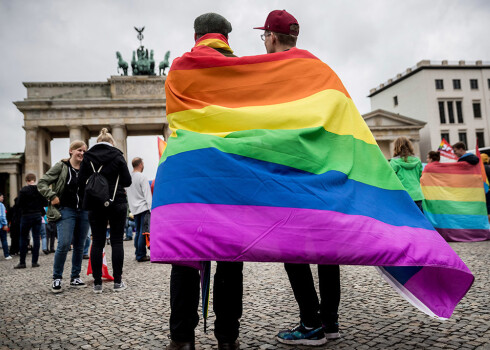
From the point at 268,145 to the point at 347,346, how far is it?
137 cm

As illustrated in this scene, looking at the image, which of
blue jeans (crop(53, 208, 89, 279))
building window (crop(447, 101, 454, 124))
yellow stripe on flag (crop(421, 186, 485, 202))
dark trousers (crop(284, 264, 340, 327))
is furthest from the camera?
building window (crop(447, 101, 454, 124))

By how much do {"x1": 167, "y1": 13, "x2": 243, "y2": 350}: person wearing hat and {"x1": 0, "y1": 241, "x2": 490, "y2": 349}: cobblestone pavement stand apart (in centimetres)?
29

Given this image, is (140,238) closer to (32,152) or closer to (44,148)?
(32,152)

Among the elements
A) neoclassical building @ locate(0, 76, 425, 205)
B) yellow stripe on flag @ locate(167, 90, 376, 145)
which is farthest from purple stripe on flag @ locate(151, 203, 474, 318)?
neoclassical building @ locate(0, 76, 425, 205)

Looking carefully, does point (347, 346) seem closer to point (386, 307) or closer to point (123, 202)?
point (386, 307)

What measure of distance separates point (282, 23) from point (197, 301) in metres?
1.77

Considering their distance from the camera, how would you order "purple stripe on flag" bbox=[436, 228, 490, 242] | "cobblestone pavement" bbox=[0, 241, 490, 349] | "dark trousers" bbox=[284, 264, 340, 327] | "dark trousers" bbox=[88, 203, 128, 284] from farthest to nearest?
"purple stripe on flag" bbox=[436, 228, 490, 242], "dark trousers" bbox=[88, 203, 128, 284], "cobblestone pavement" bbox=[0, 241, 490, 349], "dark trousers" bbox=[284, 264, 340, 327]

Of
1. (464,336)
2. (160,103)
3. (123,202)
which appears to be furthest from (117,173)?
(160,103)

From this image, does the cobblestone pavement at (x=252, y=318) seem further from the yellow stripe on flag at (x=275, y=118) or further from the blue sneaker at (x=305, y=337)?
the yellow stripe on flag at (x=275, y=118)

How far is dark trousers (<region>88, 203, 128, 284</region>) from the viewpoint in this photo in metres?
5.07

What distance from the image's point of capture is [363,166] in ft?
8.21

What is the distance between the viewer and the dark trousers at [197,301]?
7.98 feet

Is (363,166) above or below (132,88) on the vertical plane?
below

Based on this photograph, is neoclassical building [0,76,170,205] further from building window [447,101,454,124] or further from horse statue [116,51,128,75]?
building window [447,101,454,124]
